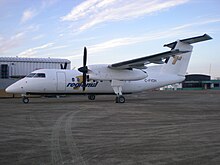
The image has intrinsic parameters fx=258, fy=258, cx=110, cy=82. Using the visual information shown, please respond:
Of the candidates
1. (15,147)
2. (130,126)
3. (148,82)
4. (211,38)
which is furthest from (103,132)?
(148,82)

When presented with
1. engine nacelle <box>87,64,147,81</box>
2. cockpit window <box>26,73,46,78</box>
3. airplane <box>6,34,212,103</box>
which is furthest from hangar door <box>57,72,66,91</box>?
engine nacelle <box>87,64,147,81</box>

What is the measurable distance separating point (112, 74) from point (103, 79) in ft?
3.14

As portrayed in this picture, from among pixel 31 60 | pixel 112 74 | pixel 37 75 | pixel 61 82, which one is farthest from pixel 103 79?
pixel 31 60

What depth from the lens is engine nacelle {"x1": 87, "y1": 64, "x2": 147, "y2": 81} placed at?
22.5 meters

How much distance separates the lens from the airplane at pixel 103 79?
2138 cm

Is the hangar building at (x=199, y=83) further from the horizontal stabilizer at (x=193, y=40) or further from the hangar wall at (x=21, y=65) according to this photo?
the horizontal stabilizer at (x=193, y=40)

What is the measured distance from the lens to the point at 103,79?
74.9ft

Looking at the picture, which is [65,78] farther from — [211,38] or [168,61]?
[211,38]

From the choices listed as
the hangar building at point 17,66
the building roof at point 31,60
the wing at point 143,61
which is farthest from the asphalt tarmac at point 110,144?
the building roof at point 31,60

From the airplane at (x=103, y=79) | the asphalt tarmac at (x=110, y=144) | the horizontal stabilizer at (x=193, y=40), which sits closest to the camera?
the asphalt tarmac at (x=110, y=144)

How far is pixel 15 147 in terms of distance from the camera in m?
6.36

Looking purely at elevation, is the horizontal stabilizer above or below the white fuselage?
above

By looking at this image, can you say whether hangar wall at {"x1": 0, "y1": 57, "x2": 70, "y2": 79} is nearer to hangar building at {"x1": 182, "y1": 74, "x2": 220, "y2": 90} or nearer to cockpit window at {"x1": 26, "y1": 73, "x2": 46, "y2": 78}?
cockpit window at {"x1": 26, "y1": 73, "x2": 46, "y2": 78}

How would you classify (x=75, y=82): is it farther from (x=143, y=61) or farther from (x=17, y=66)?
(x=17, y=66)
